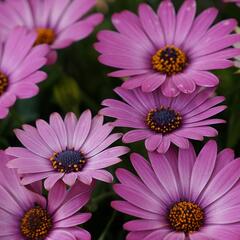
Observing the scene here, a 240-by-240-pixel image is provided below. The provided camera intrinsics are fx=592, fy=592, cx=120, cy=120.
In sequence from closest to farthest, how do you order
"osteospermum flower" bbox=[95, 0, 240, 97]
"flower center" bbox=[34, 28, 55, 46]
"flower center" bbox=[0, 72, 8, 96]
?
"osteospermum flower" bbox=[95, 0, 240, 97], "flower center" bbox=[0, 72, 8, 96], "flower center" bbox=[34, 28, 55, 46]

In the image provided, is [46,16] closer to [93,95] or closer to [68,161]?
[93,95]

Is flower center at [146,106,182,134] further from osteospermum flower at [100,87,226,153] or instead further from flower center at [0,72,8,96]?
flower center at [0,72,8,96]

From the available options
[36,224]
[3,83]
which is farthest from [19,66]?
[36,224]

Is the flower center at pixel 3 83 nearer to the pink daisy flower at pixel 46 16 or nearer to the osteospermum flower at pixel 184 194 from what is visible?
the pink daisy flower at pixel 46 16

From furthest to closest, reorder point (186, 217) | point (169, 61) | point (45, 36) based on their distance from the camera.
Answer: point (45, 36) < point (169, 61) < point (186, 217)

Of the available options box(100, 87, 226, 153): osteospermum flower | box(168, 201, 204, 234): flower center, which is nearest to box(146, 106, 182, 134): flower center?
box(100, 87, 226, 153): osteospermum flower
